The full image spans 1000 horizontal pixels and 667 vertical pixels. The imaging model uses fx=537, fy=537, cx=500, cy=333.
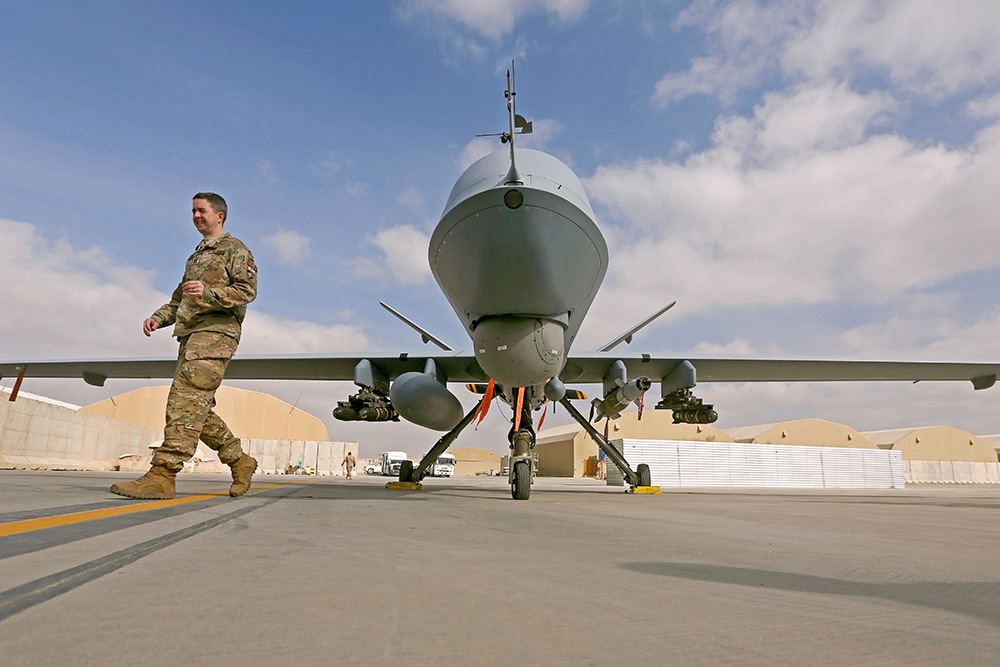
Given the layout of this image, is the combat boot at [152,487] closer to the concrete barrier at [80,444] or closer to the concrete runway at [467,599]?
the concrete runway at [467,599]

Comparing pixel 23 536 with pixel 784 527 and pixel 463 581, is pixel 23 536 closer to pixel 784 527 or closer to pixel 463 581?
pixel 463 581

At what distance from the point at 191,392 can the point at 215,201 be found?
64.6 inches

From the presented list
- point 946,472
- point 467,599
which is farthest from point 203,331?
point 946,472

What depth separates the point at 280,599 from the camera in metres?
1.16

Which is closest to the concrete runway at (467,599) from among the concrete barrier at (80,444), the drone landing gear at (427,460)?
the drone landing gear at (427,460)

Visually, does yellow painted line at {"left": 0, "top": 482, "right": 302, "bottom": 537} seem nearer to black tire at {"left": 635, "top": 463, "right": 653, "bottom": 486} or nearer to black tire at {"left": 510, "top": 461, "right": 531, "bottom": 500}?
black tire at {"left": 510, "top": 461, "right": 531, "bottom": 500}

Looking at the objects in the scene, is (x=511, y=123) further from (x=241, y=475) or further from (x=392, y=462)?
(x=392, y=462)

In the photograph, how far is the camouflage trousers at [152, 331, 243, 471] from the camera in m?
4.04

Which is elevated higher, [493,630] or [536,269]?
[536,269]

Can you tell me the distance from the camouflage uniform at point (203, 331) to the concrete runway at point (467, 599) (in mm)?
1711

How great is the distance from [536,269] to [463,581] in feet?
12.5

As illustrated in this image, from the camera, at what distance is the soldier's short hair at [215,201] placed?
4547 mm

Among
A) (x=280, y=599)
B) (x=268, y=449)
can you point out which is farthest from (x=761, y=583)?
(x=268, y=449)

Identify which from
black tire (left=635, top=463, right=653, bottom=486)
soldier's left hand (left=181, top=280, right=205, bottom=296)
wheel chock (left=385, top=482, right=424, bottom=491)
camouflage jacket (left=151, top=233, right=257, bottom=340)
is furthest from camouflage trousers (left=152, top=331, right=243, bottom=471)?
black tire (left=635, top=463, right=653, bottom=486)
